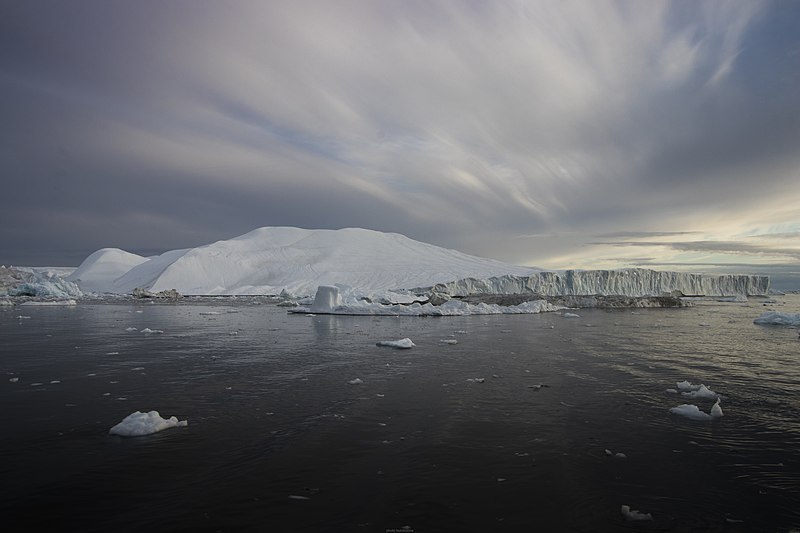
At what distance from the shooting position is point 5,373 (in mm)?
9867

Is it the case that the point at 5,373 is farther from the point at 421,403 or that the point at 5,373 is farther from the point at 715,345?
the point at 715,345

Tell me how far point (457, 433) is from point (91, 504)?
3946 millimetres

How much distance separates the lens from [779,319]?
24.0 metres

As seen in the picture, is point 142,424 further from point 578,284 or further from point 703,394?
point 578,284

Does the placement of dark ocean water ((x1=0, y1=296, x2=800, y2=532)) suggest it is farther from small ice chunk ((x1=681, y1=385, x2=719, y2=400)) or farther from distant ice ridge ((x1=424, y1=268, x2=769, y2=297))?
distant ice ridge ((x1=424, y1=268, x2=769, y2=297))

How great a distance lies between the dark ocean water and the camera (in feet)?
12.5

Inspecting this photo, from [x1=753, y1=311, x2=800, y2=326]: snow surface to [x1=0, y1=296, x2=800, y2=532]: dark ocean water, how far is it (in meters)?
16.2

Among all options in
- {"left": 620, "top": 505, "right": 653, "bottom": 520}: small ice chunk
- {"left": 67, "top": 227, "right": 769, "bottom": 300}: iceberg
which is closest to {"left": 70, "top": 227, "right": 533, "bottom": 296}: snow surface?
{"left": 67, "top": 227, "right": 769, "bottom": 300}: iceberg

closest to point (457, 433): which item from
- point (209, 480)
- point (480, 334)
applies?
point (209, 480)

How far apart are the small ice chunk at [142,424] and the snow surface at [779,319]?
1122 inches

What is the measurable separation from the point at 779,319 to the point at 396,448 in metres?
27.4

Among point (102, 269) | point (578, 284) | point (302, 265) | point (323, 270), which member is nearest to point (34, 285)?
point (323, 270)

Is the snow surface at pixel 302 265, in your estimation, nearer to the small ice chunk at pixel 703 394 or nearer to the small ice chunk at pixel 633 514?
the small ice chunk at pixel 703 394

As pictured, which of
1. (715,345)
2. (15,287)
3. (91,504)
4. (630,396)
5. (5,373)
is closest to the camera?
(91,504)
